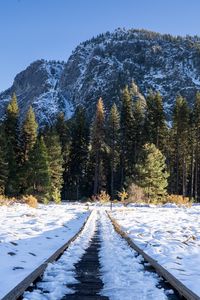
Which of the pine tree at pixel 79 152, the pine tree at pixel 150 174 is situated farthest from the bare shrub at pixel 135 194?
the pine tree at pixel 79 152

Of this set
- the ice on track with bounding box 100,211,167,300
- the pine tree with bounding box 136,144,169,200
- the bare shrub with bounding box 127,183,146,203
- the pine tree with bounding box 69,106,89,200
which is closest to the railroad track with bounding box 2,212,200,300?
the ice on track with bounding box 100,211,167,300

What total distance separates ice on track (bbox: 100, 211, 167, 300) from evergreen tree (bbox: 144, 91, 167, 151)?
57.6 m

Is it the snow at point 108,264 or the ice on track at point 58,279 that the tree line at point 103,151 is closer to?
the snow at point 108,264

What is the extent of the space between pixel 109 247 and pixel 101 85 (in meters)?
171

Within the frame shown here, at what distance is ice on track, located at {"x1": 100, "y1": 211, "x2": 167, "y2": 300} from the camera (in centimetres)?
575

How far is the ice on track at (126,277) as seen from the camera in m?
5.75

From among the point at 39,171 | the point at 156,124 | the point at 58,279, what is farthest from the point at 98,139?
the point at 58,279

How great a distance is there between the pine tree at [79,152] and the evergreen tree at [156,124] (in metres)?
11.9

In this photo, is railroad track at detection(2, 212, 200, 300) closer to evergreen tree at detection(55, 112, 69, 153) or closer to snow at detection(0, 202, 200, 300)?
snow at detection(0, 202, 200, 300)

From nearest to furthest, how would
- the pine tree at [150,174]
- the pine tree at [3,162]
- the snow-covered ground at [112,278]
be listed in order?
the snow-covered ground at [112,278] → the pine tree at [150,174] → the pine tree at [3,162]

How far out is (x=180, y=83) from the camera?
186625mm

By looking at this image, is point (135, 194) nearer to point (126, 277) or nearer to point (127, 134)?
point (127, 134)

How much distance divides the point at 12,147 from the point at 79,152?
19213 mm

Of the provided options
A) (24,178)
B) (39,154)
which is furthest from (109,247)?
(24,178)
